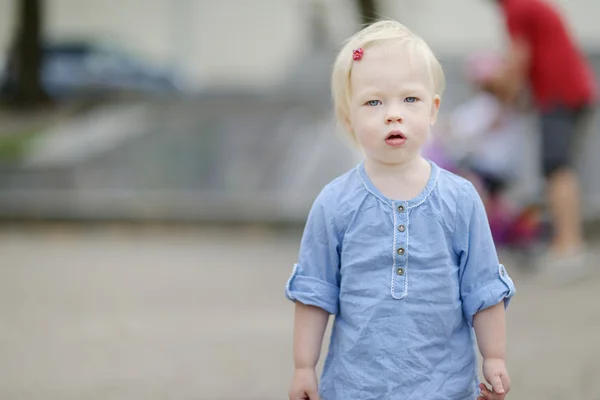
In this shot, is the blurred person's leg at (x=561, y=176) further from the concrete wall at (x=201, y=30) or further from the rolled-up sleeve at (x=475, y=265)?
the concrete wall at (x=201, y=30)

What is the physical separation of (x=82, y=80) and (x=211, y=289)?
18.5 meters

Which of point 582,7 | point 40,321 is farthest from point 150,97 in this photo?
point 40,321

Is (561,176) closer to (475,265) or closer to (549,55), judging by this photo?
(549,55)

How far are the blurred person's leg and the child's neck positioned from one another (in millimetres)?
5022

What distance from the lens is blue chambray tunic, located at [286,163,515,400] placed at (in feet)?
9.09

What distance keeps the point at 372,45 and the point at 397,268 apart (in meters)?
0.53

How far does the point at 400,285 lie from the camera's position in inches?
109

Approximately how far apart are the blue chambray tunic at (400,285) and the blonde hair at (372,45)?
0.70 feet

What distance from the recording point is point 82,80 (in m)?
25.5

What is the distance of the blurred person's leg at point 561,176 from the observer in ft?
25.4

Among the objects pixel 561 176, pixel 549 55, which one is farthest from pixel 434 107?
pixel 549 55

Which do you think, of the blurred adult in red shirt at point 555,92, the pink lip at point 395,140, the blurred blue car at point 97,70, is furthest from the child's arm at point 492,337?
the blurred blue car at point 97,70

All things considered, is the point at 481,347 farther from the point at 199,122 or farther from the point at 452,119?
the point at 199,122

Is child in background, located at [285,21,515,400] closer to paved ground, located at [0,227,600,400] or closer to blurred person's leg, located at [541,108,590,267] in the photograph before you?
paved ground, located at [0,227,600,400]
